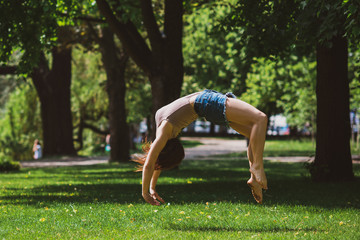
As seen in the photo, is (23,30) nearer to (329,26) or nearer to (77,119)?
(329,26)

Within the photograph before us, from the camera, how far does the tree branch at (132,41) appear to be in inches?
582

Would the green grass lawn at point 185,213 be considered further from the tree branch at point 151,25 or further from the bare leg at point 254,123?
the tree branch at point 151,25

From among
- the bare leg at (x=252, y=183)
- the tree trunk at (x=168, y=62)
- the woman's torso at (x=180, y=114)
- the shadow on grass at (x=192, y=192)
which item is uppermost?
the tree trunk at (x=168, y=62)

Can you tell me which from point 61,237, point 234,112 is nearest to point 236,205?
point 234,112

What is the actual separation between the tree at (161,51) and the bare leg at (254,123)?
923 cm

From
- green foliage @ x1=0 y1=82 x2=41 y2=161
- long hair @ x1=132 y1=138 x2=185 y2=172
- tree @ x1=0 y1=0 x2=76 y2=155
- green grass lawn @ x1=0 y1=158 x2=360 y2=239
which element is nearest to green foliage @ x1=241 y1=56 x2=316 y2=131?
tree @ x1=0 y1=0 x2=76 y2=155

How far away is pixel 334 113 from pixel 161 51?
5454 millimetres

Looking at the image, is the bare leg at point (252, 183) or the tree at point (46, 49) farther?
the tree at point (46, 49)

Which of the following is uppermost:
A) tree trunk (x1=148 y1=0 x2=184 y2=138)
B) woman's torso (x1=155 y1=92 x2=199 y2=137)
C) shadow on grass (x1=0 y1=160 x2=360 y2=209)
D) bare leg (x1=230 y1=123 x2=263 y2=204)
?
tree trunk (x1=148 y1=0 x2=184 y2=138)

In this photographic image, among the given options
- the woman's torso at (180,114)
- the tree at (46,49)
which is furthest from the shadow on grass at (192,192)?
the tree at (46,49)

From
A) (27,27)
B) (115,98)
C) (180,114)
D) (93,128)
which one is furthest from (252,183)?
(93,128)

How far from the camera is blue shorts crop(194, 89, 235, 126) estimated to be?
625 centimetres

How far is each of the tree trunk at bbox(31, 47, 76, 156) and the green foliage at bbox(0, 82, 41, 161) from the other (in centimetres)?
635

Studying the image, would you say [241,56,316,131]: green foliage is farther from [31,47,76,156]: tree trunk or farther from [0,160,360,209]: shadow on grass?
[0,160,360,209]: shadow on grass
